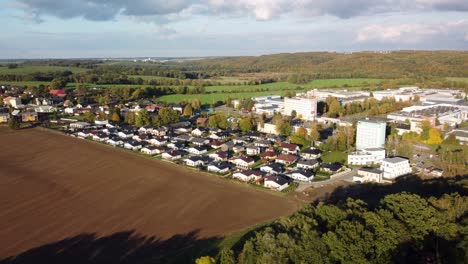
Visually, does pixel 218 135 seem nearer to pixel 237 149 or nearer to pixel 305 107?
pixel 237 149

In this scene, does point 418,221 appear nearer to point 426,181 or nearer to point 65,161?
point 426,181

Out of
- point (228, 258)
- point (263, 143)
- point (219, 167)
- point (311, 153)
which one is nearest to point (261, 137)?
point (263, 143)

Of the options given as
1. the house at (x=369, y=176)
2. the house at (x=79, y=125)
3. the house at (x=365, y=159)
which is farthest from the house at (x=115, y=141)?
the house at (x=369, y=176)

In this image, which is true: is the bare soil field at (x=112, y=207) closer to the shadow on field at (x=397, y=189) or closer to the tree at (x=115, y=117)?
the shadow on field at (x=397, y=189)

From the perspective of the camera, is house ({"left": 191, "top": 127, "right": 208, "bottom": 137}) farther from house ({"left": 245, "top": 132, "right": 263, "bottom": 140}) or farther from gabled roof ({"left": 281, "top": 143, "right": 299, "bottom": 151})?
gabled roof ({"left": 281, "top": 143, "right": 299, "bottom": 151})

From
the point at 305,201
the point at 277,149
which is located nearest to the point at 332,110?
the point at 277,149

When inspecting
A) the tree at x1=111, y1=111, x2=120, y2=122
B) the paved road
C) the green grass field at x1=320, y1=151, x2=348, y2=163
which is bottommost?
the paved road

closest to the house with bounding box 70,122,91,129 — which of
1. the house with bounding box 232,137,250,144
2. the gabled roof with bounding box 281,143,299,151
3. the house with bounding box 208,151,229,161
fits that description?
the house with bounding box 232,137,250,144
